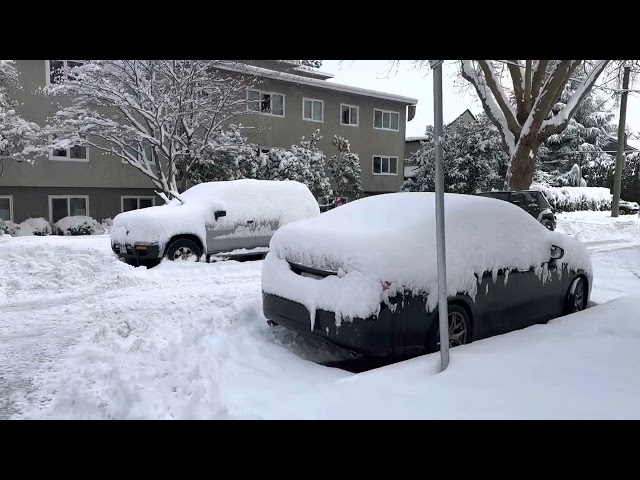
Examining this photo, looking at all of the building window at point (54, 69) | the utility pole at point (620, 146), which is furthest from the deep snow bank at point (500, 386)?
the utility pole at point (620, 146)

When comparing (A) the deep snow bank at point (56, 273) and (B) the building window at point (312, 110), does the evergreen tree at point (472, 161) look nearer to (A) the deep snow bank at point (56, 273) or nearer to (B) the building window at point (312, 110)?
(B) the building window at point (312, 110)

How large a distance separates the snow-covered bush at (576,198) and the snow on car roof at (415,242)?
22.0 meters

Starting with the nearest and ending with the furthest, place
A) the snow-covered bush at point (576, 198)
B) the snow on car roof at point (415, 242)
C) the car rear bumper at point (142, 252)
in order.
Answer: the snow on car roof at point (415, 242), the car rear bumper at point (142, 252), the snow-covered bush at point (576, 198)

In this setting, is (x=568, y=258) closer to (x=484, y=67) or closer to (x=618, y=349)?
(x=618, y=349)

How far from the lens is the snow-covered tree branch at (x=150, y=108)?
1661 cm

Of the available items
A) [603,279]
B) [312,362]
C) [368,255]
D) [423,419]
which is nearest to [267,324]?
[312,362]

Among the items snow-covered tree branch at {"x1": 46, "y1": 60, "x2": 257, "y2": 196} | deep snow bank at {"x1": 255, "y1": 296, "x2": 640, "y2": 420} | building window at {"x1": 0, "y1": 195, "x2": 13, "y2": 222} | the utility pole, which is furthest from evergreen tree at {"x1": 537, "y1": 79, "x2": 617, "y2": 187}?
deep snow bank at {"x1": 255, "y1": 296, "x2": 640, "y2": 420}

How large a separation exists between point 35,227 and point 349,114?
15.2 metres

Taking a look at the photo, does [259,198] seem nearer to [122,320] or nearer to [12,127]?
[122,320]

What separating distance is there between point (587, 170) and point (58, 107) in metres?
34.1

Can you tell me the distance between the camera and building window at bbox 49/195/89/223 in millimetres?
19266

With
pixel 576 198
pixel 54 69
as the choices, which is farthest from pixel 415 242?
pixel 576 198

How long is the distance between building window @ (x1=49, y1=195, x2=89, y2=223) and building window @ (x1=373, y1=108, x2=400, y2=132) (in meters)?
14.8

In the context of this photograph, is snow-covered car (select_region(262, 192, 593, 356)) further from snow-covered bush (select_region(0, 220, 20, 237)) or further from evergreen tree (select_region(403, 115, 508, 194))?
evergreen tree (select_region(403, 115, 508, 194))
